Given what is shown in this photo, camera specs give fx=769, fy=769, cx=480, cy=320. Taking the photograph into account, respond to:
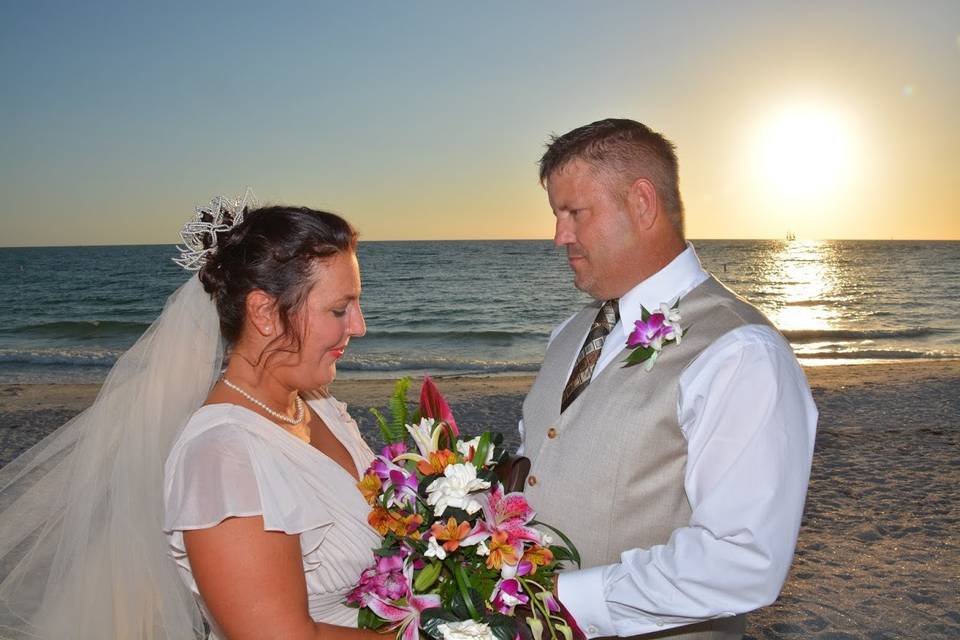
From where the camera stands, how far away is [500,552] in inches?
83.4

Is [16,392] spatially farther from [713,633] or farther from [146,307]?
[146,307]

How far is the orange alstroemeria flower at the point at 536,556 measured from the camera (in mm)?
2178

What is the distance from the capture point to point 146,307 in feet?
102

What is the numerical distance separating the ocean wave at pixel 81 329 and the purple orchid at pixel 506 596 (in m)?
24.2

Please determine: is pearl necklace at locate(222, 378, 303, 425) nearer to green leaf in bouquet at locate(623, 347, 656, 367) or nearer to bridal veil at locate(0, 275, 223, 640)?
bridal veil at locate(0, 275, 223, 640)

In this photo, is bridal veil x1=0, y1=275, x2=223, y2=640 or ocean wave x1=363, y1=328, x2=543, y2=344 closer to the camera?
bridal veil x1=0, y1=275, x2=223, y2=640

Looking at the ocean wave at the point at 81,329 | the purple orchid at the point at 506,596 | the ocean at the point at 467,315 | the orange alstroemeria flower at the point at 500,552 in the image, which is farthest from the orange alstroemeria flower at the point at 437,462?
the ocean wave at the point at 81,329

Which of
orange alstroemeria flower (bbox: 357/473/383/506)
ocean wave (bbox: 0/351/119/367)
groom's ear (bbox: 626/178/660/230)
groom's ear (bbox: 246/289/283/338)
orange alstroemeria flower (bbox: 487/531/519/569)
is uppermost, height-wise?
groom's ear (bbox: 626/178/660/230)

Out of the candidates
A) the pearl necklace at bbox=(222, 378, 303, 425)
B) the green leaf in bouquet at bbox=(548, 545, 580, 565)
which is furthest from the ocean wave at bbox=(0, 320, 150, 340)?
the green leaf in bouquet at bbox=(548, 545, 580, 565)

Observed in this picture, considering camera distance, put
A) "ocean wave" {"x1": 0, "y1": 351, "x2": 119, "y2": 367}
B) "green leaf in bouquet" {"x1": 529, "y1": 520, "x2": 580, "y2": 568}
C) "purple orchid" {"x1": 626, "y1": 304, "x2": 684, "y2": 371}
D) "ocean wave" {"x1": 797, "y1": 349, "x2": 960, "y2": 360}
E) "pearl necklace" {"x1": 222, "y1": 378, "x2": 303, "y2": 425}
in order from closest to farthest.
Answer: "green leaf in bouquet" {"x1": 529, "y1": 520, "x2": 580, "y2": 568}, "purple orchid" {"x1": 626, "y1": 304, "x2": 684, "y2": 371}, "pearl necklace" {"x1": 222, "y1": 378, "x2": 303, "y2": 425}, "ocean wave" {"x1": 0, "y1": 351, "x2": 119, "y2": 367}, "ocean wave" {"x1": 797, "y1": 349, "x2": 960, "y2": 360}

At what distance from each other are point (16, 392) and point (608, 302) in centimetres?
1467

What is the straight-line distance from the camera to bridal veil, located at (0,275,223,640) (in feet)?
8.77

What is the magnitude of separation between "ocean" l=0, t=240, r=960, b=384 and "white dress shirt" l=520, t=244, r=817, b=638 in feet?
50.0

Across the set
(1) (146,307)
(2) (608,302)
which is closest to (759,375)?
(2) (608,302)
